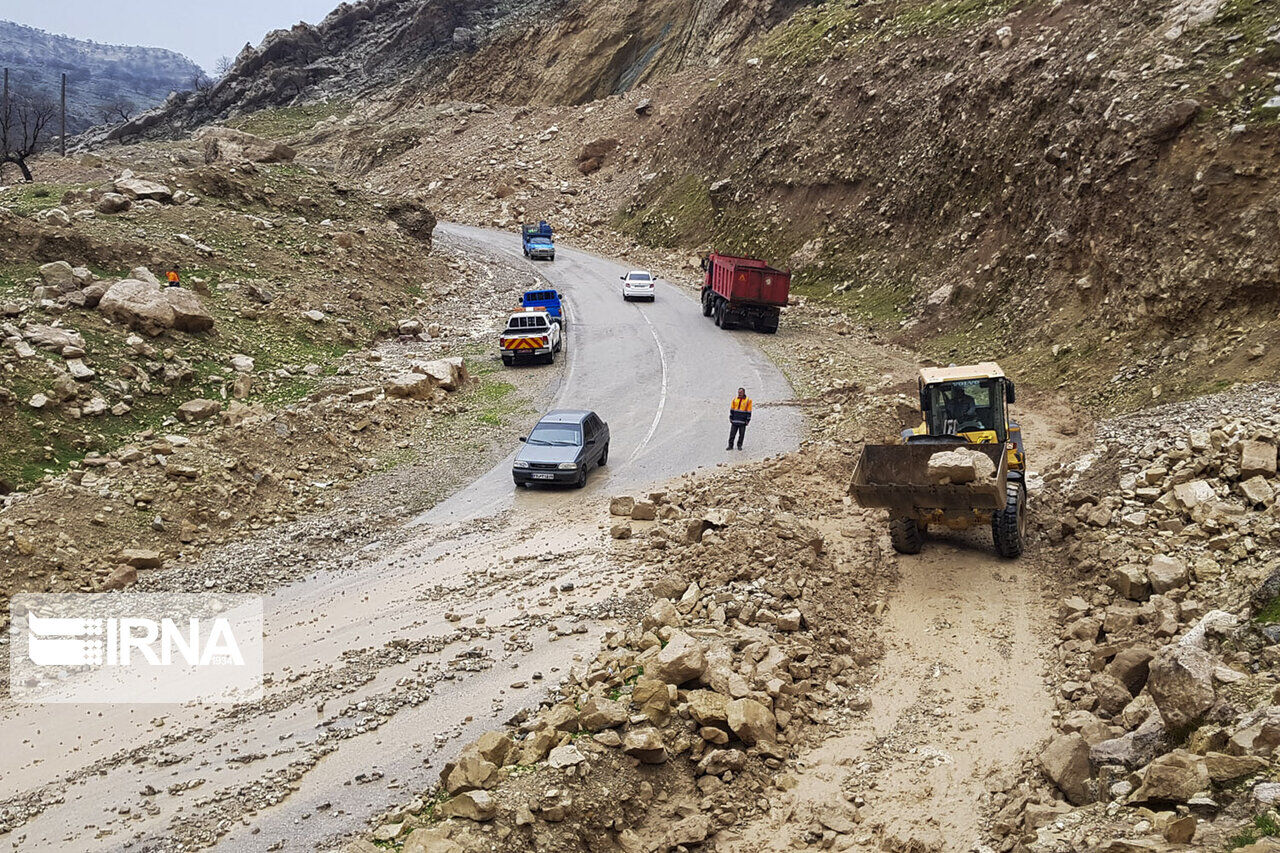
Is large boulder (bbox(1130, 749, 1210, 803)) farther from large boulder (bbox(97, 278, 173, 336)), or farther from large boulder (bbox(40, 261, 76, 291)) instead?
large boulder (bbox(40, 261, 76, 291))

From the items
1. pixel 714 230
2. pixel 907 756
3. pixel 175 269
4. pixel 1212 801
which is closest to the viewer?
pixel 1212 801

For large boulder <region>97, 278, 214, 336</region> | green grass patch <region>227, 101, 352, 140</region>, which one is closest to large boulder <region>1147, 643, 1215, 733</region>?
large boulder <region>97, 278, 214, 336</region>

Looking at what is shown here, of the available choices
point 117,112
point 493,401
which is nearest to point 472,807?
point 493,401

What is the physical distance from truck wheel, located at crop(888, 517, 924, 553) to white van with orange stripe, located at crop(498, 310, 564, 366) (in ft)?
55.5

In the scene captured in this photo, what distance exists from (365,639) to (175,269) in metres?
18.9

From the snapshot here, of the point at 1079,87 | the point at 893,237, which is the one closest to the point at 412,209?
the point at 893,237

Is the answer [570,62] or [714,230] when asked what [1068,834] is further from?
[570,62]

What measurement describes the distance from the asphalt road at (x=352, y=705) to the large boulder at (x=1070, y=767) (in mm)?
5569

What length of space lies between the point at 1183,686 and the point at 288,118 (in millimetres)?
96247

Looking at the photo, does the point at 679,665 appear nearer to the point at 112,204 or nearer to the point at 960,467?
the point at 960,467

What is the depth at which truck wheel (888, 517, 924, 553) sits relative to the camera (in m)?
14.8

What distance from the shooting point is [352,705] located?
37.1 feet

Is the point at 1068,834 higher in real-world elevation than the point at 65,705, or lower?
higher

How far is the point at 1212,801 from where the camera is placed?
6.73 meters
